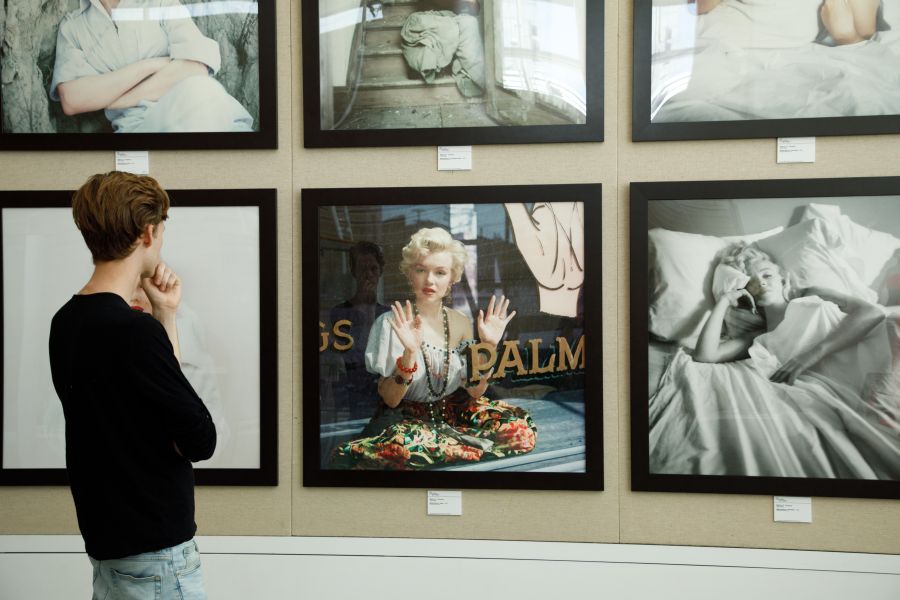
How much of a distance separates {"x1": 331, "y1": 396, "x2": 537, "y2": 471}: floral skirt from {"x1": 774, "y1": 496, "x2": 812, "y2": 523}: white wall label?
2.68ft

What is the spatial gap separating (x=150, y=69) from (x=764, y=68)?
205 centimetres

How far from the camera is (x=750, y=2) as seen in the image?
6.96 ft

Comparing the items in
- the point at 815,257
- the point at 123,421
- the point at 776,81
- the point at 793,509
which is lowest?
the point at 793,509

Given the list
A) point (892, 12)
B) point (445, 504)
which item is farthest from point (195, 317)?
point (892, 12)

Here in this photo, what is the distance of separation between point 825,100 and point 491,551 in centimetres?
182

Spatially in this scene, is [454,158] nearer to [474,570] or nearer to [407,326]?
[407,326]

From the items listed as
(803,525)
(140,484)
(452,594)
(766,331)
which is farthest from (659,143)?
(140,484)

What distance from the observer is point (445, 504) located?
2.19 meters

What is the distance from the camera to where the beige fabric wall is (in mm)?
2121

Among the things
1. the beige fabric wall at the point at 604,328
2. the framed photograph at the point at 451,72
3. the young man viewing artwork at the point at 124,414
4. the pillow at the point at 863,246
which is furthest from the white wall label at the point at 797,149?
the young man viewing artwork at the point at 124,414

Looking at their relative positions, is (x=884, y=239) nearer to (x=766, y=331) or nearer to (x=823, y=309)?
(x=823, y=309)

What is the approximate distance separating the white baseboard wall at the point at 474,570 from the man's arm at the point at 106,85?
4.93 ft

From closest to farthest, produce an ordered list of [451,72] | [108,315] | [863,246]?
[108,315]
[863,246]
[451,72]

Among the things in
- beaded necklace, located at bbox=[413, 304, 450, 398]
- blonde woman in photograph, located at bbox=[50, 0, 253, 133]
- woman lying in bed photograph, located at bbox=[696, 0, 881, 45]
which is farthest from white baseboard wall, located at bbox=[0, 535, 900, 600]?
woman lying in bed photograph, located at bbox=[696, 0, 881, 45]
